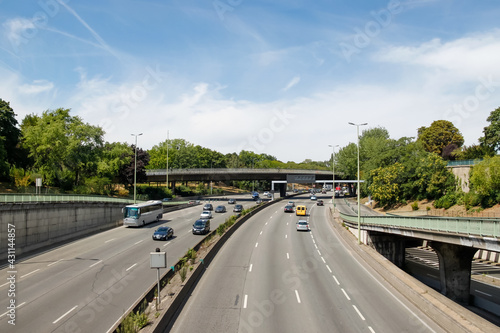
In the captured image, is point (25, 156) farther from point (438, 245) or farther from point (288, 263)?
point (438, 245)

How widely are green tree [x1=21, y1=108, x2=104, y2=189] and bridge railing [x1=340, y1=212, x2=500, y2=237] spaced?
49624 millimetres

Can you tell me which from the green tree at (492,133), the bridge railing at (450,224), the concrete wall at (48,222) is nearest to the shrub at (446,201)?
the green tree at (492,133)

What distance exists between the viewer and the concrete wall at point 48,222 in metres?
26.5

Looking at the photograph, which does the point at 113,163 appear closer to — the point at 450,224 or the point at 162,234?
the point at 162,234

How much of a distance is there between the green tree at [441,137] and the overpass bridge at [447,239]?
74.1 metres

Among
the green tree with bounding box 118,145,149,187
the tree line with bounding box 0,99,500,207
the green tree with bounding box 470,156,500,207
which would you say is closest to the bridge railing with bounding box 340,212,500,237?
the green tree with bounding box 470,156,500,207

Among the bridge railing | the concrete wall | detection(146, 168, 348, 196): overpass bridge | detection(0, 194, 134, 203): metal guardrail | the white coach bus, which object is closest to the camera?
the bridge railing

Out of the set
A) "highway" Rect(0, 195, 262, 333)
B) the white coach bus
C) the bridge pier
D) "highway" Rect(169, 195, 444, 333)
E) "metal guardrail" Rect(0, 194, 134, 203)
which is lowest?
the bridge pier

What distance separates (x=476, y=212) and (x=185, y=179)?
238 ft

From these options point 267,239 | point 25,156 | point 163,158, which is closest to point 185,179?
point 163,158

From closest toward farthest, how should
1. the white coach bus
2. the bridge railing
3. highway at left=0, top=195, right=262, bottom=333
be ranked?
highway at left=0, top=195, right=262, bottom=333
the bridge railing
the white coach bus

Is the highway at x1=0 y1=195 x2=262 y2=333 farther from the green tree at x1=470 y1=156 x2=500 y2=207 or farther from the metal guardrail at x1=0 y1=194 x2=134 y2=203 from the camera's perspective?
the green tree at x1=470 y1=156 x2=500 y2=207

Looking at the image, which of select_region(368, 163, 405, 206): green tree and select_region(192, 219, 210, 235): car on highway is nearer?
select_region(192, 219, 210, 235): car on highway

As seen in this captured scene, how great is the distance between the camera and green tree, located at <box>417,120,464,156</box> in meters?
104
